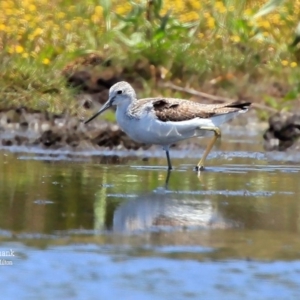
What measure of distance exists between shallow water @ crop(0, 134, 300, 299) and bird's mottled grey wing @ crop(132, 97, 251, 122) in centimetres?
49

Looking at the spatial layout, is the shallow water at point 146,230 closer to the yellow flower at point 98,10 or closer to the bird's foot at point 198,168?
the bird's foot at point 198,168

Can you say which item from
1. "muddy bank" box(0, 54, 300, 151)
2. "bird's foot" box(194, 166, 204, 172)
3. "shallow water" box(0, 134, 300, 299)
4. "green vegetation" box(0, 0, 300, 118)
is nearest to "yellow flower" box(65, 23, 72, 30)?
"green vegetation" box(0, 0, 300, 118)

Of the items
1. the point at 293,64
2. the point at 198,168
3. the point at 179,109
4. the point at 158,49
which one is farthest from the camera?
the point at 293,64

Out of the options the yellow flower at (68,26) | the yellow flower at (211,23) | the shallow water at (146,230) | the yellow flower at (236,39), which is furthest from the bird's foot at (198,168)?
the yellow flower at (211,23)

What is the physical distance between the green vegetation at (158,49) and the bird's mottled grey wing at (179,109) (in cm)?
251

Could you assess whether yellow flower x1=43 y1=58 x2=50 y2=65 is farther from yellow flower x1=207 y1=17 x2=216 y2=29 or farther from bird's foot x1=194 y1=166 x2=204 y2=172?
bird's foot x1=194 y1=166 x2=204 y2=172

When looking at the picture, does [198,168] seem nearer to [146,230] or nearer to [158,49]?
[146,230]

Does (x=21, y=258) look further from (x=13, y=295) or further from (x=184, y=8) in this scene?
(x=184, y=8)

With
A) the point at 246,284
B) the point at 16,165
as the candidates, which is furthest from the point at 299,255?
the point at 16,165

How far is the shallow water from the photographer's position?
5837 mm

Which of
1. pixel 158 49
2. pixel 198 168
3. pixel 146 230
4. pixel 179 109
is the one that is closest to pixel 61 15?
pixel 158 49

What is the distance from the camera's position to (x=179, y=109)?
36.1 feet

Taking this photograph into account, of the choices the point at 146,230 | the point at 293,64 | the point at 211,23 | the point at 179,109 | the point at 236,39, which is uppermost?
the point at 211,23

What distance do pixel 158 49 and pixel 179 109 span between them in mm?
4299
